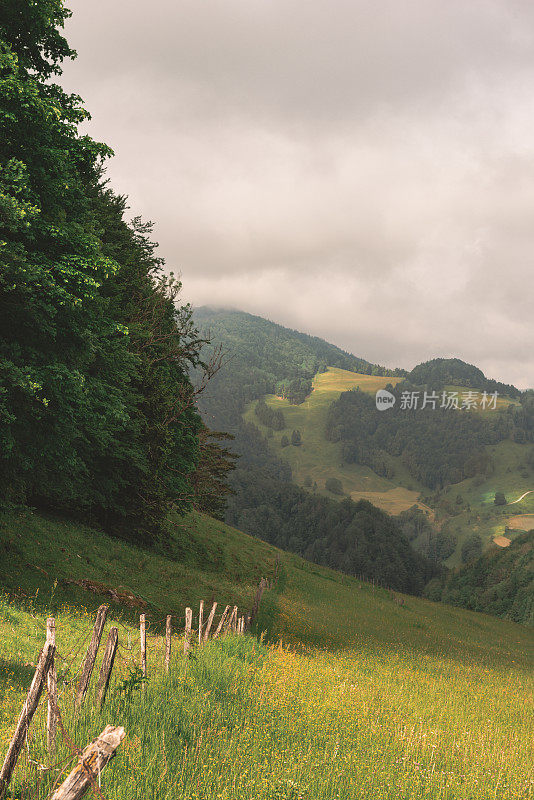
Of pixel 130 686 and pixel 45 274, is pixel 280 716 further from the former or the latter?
pixel 45 274

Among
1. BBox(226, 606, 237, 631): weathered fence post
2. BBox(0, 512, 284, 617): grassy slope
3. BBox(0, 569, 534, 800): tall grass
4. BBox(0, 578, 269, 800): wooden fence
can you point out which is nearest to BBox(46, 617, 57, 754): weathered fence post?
BBox(0, 578, 269, 800): wooden fence

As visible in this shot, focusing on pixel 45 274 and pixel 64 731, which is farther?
pixel 45 274

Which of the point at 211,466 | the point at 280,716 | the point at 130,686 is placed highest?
the point at 130,686

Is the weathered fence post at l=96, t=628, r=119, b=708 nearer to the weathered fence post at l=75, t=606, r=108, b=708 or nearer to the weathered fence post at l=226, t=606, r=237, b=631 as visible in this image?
the weathered fence post at l=75, t=606, r=108, b=708

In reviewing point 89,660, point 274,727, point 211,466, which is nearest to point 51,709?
point 89,660

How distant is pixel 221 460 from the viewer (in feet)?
154

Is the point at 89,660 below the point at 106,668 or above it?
above

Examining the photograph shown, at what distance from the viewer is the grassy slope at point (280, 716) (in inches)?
238

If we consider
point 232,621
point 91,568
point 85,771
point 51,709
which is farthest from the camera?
point 91,568

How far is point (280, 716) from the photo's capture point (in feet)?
28.1

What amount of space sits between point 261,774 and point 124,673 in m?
4.79

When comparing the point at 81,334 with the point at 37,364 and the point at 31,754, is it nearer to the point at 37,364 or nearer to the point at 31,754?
the point at 37,364

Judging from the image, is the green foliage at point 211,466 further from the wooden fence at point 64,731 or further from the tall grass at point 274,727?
the wooden fence at point 64,731

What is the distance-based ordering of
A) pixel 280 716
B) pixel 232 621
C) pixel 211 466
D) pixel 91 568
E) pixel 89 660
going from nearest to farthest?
pixel 89 660 → pixel 280 716 → pixel 232 621 → pixel 91 568 → pixel 211 466
